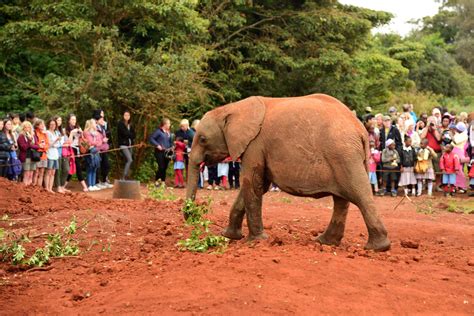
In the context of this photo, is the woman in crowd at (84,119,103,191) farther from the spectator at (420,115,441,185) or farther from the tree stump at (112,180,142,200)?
the spectator at (420,115,441,185)

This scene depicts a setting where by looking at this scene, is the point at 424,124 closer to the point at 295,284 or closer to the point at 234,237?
the point at 234,237

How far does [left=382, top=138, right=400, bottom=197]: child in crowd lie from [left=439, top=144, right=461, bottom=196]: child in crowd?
3.96ft

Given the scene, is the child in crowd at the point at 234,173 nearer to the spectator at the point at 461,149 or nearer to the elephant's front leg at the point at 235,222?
the spectator at the point at 461,149

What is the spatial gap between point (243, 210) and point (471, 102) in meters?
40.1

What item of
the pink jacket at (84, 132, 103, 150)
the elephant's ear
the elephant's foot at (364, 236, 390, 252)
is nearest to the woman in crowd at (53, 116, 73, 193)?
the pink jacket at (84, 132, 103, 150)

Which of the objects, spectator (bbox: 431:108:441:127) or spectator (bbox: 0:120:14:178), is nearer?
spectator (bbox: 0:120:14:178)

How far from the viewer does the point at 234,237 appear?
1155 cm

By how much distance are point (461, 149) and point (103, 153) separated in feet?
31.1

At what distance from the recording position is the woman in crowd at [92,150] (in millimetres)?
20625

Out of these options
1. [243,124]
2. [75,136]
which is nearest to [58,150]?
[75,136]

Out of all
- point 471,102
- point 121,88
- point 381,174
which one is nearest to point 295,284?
point 381,174

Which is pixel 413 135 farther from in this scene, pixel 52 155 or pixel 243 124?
pixel 243 124

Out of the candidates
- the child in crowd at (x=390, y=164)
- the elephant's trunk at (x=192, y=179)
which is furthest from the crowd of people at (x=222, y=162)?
the elephant's trunk at (x=192, y=179)

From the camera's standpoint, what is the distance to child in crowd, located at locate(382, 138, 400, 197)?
2097 cm
